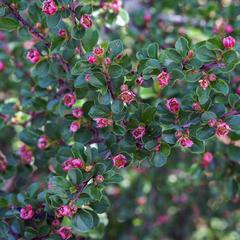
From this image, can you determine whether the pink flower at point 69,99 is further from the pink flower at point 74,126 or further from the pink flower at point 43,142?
the pink flower at point 43,142

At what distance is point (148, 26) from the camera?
2.31m

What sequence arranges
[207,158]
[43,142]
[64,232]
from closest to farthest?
[64,232] < [43,142] < [207,158]

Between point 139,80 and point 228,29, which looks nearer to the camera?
point 139,80

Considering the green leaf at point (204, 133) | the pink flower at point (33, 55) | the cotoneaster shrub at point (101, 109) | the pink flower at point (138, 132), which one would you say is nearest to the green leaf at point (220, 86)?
the cotoneaster shrub at point (101, 109)

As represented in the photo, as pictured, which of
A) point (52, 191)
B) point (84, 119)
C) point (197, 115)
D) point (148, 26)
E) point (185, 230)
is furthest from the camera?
point (185, 230)

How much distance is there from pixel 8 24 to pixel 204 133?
0.71 metres

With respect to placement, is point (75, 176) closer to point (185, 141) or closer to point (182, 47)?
point (185, 141)

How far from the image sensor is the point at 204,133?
55.6 inches

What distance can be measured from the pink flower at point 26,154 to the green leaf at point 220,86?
775mm

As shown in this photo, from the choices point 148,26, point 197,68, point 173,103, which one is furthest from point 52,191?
point 148,26

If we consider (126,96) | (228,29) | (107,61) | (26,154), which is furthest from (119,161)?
(228,29)

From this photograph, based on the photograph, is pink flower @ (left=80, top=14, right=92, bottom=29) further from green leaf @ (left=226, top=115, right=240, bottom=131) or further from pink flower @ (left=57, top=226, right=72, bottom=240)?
pink flower @ (left=57, top=226, right=72, bottom=240)

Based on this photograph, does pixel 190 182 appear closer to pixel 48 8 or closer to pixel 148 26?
pixel 148 26

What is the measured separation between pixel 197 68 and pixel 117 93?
0.83 feet
